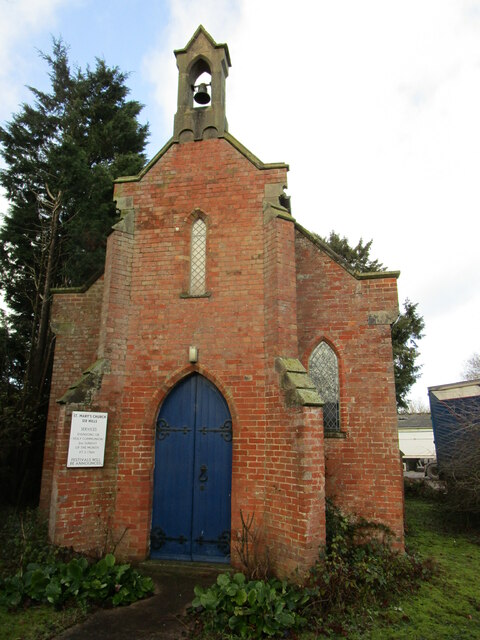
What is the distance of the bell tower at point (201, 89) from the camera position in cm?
879

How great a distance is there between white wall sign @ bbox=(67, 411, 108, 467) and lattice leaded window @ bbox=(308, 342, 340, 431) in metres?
4.22

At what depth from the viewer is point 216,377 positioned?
7.38 m

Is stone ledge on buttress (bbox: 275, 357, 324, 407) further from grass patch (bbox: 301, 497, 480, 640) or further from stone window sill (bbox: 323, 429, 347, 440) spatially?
grass patch (bbox: 301, 497, 480, 640)

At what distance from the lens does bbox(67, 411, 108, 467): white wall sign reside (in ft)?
22.7

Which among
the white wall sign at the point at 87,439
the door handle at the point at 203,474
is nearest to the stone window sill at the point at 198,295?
the white wall sign at the point at 87,439

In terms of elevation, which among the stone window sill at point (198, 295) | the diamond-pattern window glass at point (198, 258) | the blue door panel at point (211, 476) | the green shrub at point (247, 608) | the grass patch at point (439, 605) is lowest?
the grass patch at point (439, 605)

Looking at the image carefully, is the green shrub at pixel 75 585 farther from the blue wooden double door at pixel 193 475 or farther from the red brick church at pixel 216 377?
the blue wooden double door at pixel 193 475

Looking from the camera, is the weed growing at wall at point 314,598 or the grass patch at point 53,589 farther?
the grass patch at point 53,589

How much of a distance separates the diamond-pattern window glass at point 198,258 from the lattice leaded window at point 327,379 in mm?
2792

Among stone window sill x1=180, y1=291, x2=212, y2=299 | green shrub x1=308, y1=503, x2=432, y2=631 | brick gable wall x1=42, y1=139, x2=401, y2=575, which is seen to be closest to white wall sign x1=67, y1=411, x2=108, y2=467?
brick gable wall x1=42, y1=139, x2=401, y2=575

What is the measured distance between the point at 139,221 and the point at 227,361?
3426mm

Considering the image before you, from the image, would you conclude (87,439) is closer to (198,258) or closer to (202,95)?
(198,258)

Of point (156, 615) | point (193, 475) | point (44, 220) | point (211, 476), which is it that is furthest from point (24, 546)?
point (44, 220)

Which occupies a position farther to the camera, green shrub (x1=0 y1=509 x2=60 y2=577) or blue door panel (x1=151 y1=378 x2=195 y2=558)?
blue door panel (x1=151 y1=378 x2=195 y2=558)
